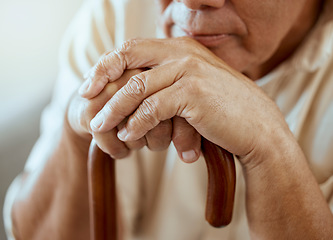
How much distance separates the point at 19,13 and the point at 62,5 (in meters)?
0.22

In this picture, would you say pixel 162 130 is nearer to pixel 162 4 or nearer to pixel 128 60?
pixel 128 60

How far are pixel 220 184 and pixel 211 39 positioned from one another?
27cm

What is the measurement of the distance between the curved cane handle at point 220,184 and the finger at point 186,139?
0.07ft

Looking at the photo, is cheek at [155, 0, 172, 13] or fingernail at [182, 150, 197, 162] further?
cheek at [155, 0, 172, 13]

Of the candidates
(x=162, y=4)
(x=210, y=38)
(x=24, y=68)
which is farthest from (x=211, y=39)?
(x=24, y=68)

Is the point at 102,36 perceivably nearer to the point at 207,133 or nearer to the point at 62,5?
the point at 207,133

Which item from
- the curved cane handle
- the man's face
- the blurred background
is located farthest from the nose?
the blurred background

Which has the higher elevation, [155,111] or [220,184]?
[155,111]

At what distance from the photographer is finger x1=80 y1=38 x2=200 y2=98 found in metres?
0.64

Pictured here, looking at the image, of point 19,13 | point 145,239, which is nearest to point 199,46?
point 145,239

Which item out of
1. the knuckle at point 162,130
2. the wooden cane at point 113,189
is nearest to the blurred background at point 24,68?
the wooden cane at point 113,189

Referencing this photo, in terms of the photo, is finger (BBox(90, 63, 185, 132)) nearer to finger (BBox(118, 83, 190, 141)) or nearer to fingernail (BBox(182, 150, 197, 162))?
finger (BBox(118, 83, 190, 141))

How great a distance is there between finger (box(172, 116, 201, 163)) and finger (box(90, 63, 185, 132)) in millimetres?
70

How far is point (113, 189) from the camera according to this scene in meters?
0.70
